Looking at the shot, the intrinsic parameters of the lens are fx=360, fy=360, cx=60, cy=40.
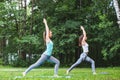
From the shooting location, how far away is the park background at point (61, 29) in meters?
26.8

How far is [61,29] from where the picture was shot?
28016 mm

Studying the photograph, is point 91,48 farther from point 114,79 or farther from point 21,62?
point 114,79

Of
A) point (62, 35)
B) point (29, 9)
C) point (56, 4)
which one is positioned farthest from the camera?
point (29, 9)

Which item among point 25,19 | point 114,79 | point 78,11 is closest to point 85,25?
point 78,11

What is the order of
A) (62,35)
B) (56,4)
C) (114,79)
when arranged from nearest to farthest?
(114,79), (62,35), (56,4)

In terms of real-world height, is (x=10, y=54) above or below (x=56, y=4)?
below

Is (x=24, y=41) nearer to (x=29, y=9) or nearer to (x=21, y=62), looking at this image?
(x=21, y=62)

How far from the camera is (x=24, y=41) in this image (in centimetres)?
2845

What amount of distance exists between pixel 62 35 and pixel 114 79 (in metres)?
15.2

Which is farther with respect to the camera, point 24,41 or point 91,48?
point 91,48

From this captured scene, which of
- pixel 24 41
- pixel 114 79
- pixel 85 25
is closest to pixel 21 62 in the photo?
pixel 24 41

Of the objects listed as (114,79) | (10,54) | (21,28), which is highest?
(114,79)

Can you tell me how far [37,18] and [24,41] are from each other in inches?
119

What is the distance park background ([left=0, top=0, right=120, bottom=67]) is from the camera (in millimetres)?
26766
